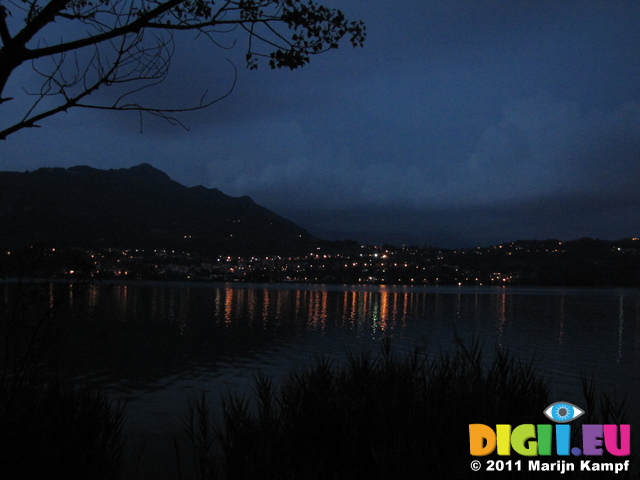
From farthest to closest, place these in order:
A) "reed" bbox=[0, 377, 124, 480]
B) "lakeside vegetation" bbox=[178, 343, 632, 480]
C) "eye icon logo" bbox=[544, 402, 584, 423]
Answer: "eye icon logo" bbox=[544, 402, 584, 423], "lakeside vegetation" bbox=[178, 343, 632, 480], "reed" bbox=[0, 377, 124, 480]

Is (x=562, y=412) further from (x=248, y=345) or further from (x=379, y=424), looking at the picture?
(x=248, y=345)

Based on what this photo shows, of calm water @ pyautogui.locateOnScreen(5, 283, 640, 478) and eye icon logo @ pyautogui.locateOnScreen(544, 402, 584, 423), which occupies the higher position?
eye icon logo @ pyautogui.locateOnScreen(544, 402, 584, 423)

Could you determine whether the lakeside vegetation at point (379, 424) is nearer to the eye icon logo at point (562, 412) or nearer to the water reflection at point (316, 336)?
the eye icon logo at point (562, 412)

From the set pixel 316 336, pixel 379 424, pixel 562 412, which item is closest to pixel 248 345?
pixel 316 336

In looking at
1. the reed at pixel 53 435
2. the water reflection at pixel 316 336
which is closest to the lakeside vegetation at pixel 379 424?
the reed at pixel 53 435

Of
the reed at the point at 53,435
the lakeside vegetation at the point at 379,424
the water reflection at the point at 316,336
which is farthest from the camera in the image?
the water reflection at the point at 316,336

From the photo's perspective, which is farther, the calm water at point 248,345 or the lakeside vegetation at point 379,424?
the calm water at point 248,345

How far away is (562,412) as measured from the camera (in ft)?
20.8

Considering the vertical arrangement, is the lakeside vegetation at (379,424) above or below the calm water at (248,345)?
above

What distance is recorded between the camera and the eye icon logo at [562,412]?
617cm

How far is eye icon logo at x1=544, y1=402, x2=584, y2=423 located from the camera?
243 inches

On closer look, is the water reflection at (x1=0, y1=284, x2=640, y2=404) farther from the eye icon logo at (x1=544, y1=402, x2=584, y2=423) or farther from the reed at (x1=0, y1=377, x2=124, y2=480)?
the reed at (x1=0, y1=377, x2=124, y2=480)

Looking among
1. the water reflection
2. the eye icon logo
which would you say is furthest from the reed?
the water reflection

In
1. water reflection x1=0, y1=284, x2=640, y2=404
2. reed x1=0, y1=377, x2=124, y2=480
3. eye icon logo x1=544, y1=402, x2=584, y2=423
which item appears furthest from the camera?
water reflection x1=0, y1=284, x2=640, y2=404
